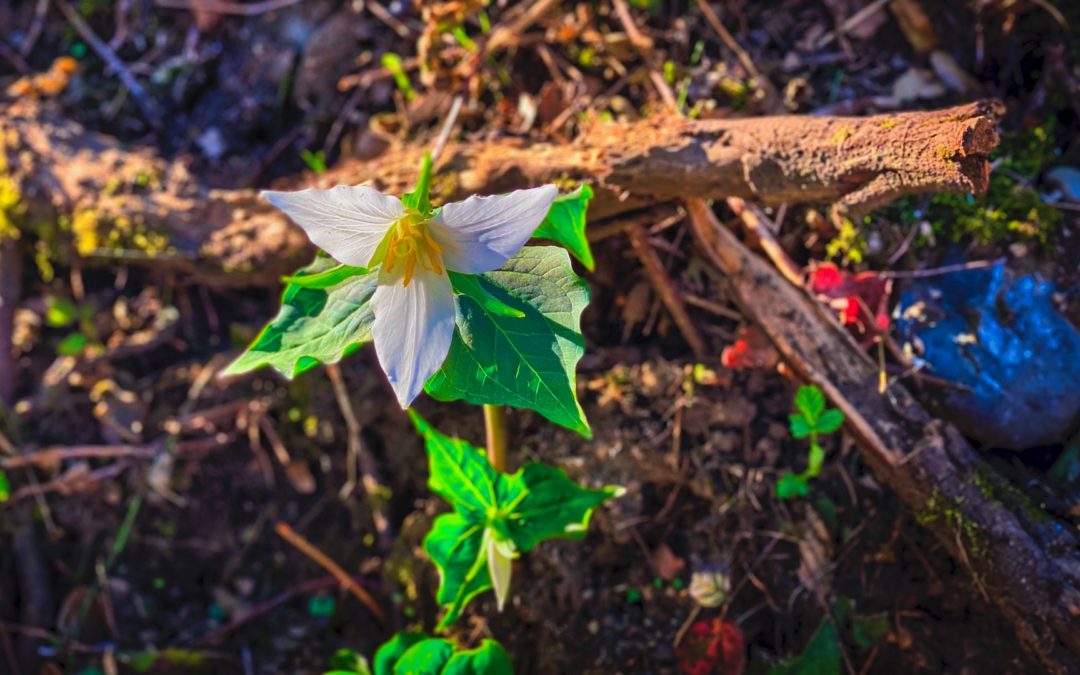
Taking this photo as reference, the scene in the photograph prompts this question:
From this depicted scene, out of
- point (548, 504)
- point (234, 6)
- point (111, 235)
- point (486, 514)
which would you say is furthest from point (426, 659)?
point (234, 6)

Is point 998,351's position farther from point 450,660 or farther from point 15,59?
point 15,59

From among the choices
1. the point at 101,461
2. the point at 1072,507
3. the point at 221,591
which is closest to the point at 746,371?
the point at 1072,507

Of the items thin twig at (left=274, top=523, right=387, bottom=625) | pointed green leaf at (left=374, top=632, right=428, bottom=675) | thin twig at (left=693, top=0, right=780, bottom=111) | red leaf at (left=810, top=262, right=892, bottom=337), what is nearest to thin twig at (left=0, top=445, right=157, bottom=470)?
thin twig at (left=274, top=523, right=387, bottom=625)

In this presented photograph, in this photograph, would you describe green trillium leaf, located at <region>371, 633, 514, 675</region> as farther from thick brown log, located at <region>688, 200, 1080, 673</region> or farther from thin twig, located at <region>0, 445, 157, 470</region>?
thin twig, located at <region>0, 445, 157, 470</region>

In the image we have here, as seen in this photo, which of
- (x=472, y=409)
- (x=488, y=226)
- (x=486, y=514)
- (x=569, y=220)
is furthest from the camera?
(x=472, y=409)

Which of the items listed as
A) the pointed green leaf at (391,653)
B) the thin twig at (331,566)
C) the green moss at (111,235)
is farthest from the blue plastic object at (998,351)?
the green moss at (111,235)

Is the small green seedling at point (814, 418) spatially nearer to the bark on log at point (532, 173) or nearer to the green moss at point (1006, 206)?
the bark on log at point (532, 173)
